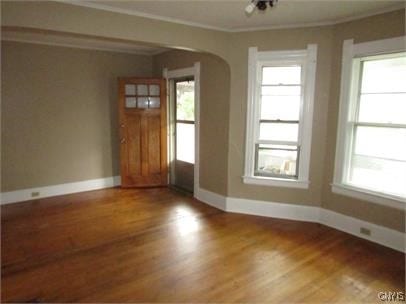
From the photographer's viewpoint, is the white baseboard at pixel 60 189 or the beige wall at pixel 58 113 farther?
the white baseboard at pixel 60 189

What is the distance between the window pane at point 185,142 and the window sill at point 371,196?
2.32 m

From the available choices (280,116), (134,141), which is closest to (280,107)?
(280,116)

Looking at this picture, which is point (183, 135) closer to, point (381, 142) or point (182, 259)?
point (182, 259)

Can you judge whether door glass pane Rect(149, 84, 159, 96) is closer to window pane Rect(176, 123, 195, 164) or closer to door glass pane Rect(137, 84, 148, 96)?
door glass pane Rect(137, 84, 148, 96)

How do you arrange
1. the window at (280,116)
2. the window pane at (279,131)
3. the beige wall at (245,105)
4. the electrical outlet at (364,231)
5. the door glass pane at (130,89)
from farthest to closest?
the door glass pane at (130,89)
the window pane at (279,131)
the window at (280,116)
the beige wall at (245,105)
the electrical outlet at (364,231)

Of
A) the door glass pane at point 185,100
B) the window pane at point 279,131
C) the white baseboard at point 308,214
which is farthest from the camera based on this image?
the door glass pane at point 185,100

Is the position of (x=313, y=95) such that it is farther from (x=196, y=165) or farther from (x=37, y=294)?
(x=37, y=294)

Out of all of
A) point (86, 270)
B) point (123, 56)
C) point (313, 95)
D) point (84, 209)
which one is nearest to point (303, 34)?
point (313, 95)

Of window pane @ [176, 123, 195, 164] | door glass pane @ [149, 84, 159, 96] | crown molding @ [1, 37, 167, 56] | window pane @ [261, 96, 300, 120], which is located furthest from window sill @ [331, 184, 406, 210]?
crown molding @ [1, 37, 167, 56]

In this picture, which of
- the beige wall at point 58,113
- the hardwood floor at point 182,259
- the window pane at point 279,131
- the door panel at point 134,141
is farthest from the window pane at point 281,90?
the beige wall at point 58,113

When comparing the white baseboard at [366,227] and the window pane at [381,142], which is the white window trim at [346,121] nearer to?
the window pane at [381,142]

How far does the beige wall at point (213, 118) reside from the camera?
13.2 feet

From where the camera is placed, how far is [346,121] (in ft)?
10.9

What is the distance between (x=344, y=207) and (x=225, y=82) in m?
2.17
